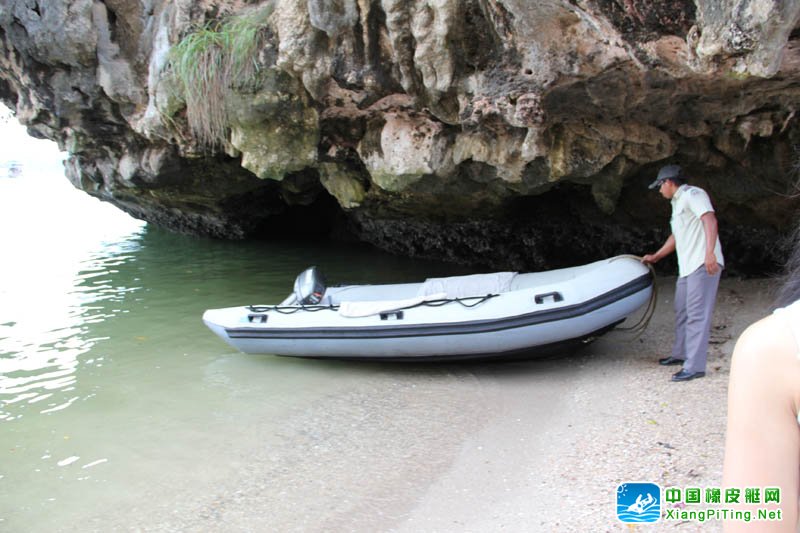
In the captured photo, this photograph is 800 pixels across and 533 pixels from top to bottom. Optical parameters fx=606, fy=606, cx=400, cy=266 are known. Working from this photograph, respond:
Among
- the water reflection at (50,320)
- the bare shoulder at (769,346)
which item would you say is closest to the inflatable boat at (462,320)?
the water reflection at (50,320)

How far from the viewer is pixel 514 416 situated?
460 cm

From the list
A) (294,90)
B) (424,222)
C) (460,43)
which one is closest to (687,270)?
(460,43)


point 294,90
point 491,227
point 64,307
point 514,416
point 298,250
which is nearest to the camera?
point 514,416

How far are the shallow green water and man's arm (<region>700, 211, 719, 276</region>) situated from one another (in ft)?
7.95

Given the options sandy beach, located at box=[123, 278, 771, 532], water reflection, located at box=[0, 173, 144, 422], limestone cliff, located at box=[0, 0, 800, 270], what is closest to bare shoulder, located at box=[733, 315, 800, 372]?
sandy beach, located at box=[123, 278, 771, 532]

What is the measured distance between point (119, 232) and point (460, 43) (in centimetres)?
1447

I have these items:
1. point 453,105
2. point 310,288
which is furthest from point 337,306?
point 453,105

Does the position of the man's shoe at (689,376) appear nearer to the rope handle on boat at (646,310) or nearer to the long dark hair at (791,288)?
the rope handle on boat at (646,310)

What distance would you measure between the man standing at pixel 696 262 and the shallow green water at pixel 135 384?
213 cm

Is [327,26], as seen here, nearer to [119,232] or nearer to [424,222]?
[424,222]

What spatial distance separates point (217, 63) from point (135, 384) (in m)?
3.57

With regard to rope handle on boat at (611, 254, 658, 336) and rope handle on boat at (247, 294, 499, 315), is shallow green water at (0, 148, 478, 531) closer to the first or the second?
rope handle on boat at (247, 294, 499, 315)

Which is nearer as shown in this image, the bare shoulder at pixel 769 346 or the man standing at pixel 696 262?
the bare shoulder at pixel 769 346

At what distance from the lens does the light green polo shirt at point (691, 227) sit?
184 inches
